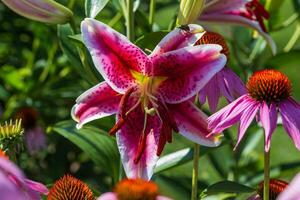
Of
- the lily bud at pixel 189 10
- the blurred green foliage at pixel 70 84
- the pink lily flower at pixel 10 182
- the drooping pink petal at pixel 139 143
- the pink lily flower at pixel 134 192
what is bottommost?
the blurred green foliage at pixel 70 84

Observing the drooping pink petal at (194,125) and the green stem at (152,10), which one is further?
the green stem at (152,10)

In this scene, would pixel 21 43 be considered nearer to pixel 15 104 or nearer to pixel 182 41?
pixel 15 104

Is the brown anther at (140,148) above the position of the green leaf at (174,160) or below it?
above

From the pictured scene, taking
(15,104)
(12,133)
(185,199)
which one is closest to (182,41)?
(12,133)

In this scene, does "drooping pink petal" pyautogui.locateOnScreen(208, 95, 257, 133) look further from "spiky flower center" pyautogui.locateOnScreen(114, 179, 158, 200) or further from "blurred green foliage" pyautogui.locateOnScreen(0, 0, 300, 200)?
"blurred green foliage" pyautogui.locateOnScreen(0, 0, 300, 200)

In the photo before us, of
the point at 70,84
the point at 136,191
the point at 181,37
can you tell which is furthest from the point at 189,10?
the point at 70,84

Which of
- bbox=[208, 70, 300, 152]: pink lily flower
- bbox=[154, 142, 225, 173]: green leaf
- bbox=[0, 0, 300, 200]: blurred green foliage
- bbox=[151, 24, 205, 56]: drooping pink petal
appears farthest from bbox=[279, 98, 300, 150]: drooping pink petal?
bbox=[0, 0, 300, 200]: blurred green foliage

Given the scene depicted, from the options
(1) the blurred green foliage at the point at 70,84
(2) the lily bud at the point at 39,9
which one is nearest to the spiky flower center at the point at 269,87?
(2) the lily bud at the point at 39,9

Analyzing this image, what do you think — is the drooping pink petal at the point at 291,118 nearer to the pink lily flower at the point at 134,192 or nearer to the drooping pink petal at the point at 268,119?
the drooping pink petal at the point at 268,119
